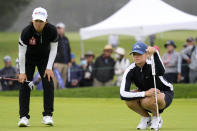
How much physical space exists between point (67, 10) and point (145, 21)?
52.0 m

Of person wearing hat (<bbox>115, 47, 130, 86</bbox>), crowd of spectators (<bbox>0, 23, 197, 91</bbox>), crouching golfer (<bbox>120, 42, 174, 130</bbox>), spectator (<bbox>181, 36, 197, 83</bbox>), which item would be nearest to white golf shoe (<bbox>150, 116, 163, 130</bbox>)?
crouching golfer (<bbox>120, 42, 174, 130</bbox>)

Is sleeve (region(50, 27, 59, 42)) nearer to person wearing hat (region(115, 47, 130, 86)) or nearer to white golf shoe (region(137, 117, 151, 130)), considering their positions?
white golf shoe (region(137, 117, 151, 130))

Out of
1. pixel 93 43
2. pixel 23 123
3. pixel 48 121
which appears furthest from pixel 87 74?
pixel 93 43

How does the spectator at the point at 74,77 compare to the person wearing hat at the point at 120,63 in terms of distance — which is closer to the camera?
the person wearing hat at the point at 120,63

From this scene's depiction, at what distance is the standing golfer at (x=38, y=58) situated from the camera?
9.73 metres

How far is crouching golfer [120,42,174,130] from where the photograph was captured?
30.0 ft

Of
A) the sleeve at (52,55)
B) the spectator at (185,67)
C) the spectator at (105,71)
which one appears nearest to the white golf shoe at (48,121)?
the sleeve at (52,55)

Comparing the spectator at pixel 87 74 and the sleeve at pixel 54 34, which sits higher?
the sleeve at pixel 54 34

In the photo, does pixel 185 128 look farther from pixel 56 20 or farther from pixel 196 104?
pixel 56 20

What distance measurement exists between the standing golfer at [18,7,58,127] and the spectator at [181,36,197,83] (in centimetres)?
1074

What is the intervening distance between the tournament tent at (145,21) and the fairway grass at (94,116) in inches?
222

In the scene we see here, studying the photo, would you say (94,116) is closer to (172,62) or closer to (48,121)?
(48,121)

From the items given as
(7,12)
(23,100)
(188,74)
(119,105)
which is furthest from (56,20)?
(23,100)

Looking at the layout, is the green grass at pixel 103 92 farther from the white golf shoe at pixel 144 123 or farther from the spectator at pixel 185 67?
the white golf shoe at pixel 144 123
